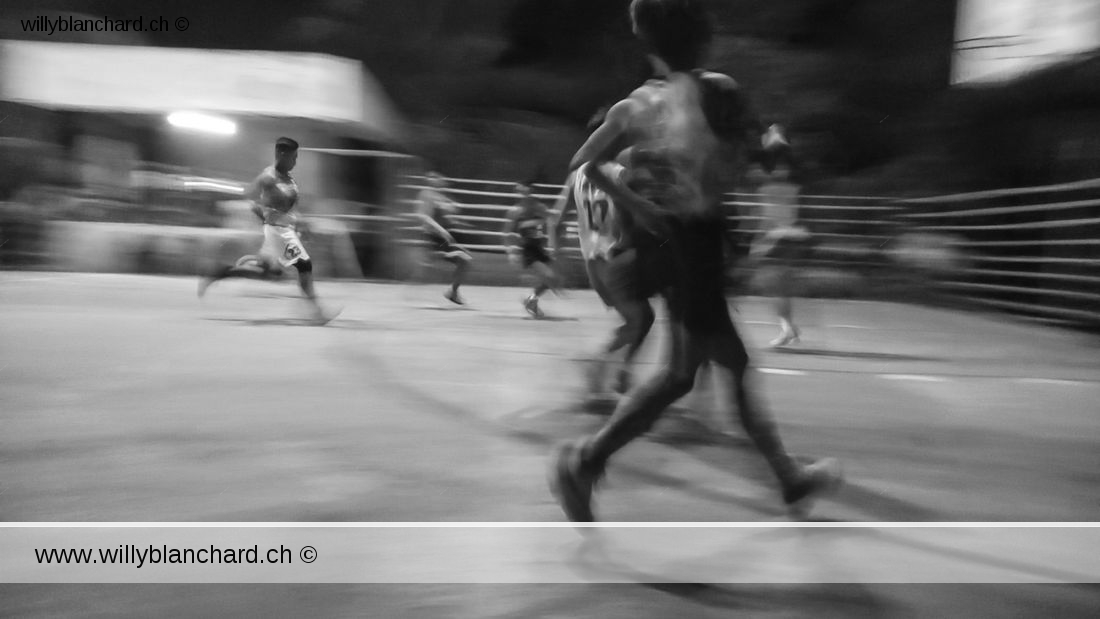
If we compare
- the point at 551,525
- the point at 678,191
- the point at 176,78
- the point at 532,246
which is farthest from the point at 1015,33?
the point at 532,246

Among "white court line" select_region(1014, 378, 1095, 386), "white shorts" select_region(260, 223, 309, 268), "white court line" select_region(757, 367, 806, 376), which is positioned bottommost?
"white court line" select_region(757, 367, 806, 376)

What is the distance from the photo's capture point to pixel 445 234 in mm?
8641

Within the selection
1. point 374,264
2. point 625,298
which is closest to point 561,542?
point 625,298

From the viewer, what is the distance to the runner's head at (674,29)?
8.82 feet

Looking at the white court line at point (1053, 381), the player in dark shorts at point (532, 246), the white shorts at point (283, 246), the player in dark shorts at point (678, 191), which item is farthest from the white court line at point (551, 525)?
the white shorts at point (283, 246)

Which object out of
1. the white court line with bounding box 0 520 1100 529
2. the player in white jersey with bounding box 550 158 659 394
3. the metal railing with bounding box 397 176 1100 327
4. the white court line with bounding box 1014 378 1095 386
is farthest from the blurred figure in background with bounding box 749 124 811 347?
the white court line with bounding box 0 520 1100 529

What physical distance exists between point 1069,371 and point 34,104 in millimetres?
6583

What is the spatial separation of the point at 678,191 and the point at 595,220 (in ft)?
4.59

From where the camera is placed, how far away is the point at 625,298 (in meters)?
4.03

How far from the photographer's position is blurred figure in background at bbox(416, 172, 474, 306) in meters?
7.28

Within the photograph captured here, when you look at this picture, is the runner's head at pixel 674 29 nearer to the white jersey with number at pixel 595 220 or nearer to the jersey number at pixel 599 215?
the white jersey with number at pixel 595 220

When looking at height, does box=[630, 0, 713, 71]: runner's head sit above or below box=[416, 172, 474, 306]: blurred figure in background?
above

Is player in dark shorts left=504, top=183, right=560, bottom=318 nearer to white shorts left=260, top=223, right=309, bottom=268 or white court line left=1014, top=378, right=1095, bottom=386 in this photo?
white shorts left=260, top=223, right=309, bottom=268

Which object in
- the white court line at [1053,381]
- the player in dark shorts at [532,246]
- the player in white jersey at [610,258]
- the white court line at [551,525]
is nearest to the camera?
the white court line at [551,525]
